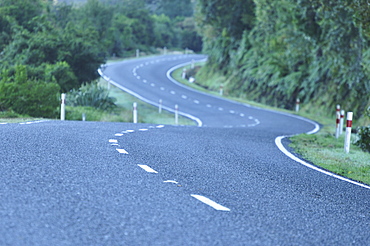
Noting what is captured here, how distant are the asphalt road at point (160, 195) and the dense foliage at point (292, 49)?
38.4 ft

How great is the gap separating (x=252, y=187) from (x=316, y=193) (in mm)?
864

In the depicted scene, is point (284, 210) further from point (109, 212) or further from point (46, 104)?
point (46, 104)

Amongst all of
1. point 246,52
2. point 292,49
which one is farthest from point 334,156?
point 246,52

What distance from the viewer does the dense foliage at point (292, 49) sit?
30.1m

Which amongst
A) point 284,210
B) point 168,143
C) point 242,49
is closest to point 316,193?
point 284,210

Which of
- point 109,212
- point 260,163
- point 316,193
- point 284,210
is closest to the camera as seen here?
point 109,212

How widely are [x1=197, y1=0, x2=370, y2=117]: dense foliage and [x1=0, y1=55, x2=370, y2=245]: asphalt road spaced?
1170cm

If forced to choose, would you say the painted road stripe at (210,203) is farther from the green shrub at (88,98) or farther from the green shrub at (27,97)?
the green shrub at (88,98)

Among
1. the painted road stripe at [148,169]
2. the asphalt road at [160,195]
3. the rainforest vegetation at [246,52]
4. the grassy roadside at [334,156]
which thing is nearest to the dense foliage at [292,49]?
the rainforest vegetation at [246,52]

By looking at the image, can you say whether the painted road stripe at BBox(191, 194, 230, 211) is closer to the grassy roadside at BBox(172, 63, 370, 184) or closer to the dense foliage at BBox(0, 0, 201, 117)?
the grassy roadside at BBox(172, 63, 370, 184)

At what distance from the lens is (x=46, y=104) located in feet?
81.6

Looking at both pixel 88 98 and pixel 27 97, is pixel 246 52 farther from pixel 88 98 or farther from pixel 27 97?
pixel 27 97

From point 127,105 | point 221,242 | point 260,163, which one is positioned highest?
point 221,242

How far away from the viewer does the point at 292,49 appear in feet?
117
